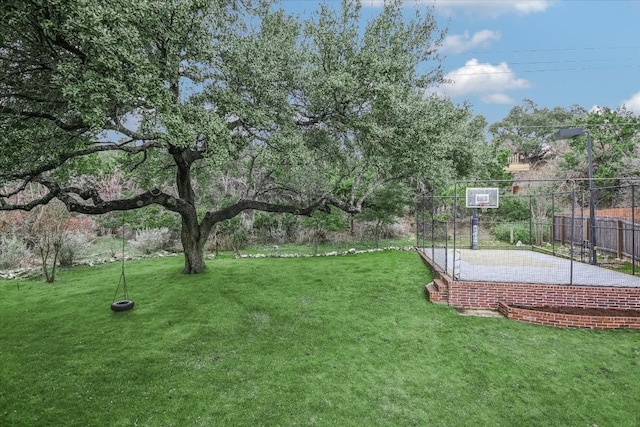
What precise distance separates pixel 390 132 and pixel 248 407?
5.01m

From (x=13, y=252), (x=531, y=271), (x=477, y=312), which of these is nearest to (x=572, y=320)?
(x=477, y=312)

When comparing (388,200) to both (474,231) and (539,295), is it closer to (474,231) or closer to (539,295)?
(474,231)

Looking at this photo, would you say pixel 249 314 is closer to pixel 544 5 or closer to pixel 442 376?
pixel 442 376

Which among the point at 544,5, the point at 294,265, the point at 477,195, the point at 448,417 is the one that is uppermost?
the point at 544,5

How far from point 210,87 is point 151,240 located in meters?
9.65

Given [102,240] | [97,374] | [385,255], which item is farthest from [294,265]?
[102,240]

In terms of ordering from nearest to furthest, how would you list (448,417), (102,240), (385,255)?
(448,417), (385,255), (102,240)

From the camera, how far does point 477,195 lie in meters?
11.5

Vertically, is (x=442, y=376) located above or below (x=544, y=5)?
below

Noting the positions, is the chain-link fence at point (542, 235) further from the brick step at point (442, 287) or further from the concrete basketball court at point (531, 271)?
the brick step at point (442, 287)

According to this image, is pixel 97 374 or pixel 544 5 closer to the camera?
pixel 97 374

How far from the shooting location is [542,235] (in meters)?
14.7

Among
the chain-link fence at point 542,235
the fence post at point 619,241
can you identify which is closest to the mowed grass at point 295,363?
the chain-link fence at point 542,235

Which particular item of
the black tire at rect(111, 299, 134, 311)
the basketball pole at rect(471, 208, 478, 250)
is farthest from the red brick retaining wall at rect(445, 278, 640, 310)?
the black tire at rect(111, 299, 134, 311)
